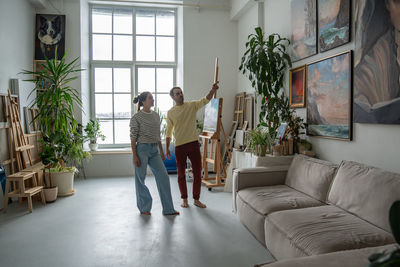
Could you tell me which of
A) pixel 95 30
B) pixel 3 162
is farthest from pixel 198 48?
pixel 3 162

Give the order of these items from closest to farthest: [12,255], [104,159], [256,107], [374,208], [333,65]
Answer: [374,208] < [12,255] < [333,65] < [256,107] < [104,159]

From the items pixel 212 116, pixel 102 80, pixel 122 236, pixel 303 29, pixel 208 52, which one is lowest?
pixel 122 236

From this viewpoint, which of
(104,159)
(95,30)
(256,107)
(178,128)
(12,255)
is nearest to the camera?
(12,255)

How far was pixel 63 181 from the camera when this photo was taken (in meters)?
4.63

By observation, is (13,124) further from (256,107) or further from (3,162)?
(256,107)

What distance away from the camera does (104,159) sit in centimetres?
615

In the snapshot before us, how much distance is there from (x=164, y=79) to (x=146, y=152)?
361cm

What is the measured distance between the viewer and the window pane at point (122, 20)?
21.8ft

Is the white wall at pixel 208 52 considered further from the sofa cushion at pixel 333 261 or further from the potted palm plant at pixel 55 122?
the sofa cushion at pixel 333 261

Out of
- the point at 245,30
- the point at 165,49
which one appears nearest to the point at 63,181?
the point at 165,49

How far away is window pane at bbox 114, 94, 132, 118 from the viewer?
22.0 feet

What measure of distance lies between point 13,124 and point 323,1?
4.45 metres

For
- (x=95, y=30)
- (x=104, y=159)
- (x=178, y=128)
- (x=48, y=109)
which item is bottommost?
(x=104, y=159)

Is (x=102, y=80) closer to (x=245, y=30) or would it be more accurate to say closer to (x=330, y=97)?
(x=245, y=30)
